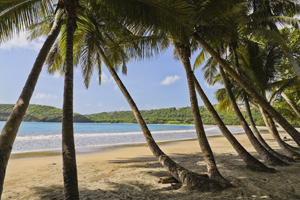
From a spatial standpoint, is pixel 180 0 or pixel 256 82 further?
pixel 256 82

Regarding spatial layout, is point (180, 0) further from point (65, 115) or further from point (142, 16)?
point (65, 115)

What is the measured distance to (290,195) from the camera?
3127 mm

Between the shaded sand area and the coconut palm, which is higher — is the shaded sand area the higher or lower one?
the lower one

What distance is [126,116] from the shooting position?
259 feet

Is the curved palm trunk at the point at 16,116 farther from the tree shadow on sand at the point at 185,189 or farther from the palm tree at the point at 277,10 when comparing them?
the palm tree at the point at 277,10

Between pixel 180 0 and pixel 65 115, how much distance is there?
2841 mm

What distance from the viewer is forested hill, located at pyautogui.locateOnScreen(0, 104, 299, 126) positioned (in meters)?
51.4

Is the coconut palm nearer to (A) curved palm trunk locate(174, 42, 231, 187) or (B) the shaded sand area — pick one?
(B) the shaded sand area

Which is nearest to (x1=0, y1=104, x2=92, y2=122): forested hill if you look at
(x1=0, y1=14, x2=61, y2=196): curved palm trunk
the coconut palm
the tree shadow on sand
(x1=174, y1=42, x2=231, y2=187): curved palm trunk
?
the coconut palm

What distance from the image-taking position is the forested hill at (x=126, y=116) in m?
51.4

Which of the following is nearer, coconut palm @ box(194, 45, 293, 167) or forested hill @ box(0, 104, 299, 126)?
coconut palm @ box(194, 45, 293, 167)

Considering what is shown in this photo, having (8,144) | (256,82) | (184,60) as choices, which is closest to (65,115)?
(8,144)

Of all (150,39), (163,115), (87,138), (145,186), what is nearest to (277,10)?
(150,39)

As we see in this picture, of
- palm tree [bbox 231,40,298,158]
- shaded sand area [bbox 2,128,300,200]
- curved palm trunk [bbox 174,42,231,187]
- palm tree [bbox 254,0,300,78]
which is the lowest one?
shaded sand area [bbox 2,128,300,200]
